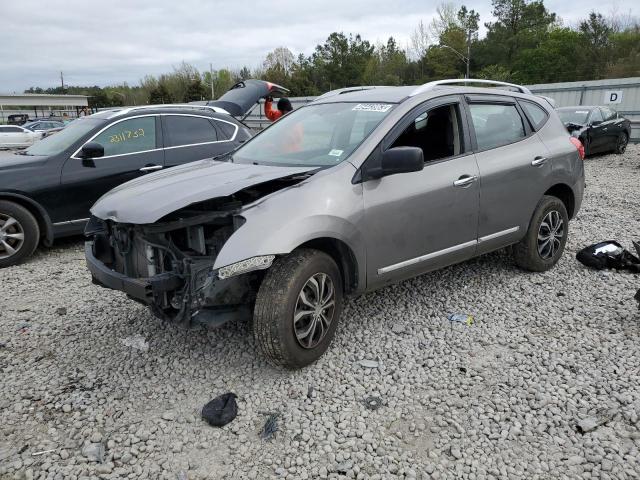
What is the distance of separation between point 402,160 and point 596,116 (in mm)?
13678

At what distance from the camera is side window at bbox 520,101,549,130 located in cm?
503

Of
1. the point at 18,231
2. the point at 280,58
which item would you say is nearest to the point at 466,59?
the point at 280,58

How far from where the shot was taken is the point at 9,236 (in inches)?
232

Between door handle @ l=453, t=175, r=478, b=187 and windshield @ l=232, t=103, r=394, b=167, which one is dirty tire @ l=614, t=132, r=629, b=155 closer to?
door handle @ l=453, t=175, r=478, b=187

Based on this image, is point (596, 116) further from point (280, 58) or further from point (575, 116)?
point (280, 58)

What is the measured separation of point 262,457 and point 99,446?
92cm

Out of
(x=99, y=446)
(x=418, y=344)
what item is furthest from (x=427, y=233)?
(x=99, y=446)

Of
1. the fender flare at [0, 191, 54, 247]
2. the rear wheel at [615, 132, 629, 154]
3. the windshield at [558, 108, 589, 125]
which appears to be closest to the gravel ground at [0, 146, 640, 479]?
the fender flare at [0, 191, 54, 247]

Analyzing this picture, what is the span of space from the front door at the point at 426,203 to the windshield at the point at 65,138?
4358 millimetres

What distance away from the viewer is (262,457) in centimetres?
275

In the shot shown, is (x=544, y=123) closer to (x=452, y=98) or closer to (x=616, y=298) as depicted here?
(x=452, y=98)

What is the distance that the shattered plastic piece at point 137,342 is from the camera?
3.90 m

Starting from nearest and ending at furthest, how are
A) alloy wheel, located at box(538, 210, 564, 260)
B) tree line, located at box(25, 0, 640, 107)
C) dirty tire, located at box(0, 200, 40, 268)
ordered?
alloy wheel, located at box(538, 210, 564, 260), dirty tire, located at box(0, 200, 40, 268), tree line, located at box(25, 0, 640, 107)

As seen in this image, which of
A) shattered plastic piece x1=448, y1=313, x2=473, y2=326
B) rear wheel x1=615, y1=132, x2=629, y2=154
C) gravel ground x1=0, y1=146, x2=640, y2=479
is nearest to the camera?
gravel ground x1=0, y1=146, x2=640, y2=479
